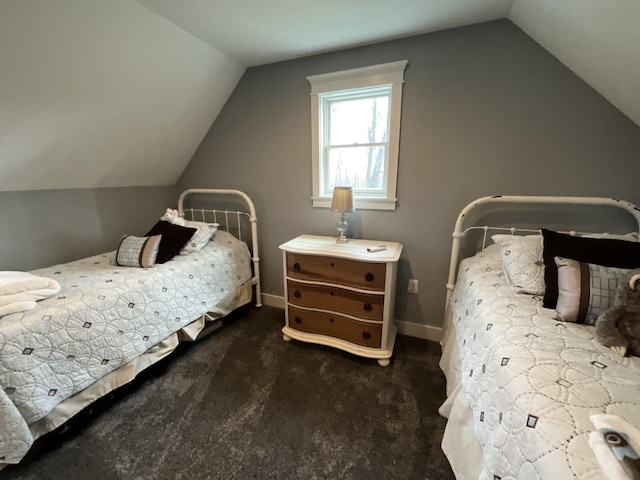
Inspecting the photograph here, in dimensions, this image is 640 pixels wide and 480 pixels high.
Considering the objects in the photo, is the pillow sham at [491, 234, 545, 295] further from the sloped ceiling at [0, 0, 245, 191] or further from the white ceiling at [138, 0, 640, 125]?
the sloped ceiling at [0, 0, 245, 191]

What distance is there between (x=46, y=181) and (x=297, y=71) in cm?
206

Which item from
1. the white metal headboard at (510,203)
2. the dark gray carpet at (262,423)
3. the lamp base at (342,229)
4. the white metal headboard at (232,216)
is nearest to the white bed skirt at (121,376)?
the dark gray carpet at (262,423)

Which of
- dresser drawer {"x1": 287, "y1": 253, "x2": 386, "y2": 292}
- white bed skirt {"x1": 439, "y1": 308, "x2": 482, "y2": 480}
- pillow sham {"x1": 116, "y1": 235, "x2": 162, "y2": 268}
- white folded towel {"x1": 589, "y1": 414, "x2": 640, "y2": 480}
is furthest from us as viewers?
pillow sham {"x1": 116, "y1": 235, "x2": 162, "y2": 268}

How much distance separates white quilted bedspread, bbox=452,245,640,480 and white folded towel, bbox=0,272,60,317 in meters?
2.02

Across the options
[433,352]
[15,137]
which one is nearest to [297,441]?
[433,352]

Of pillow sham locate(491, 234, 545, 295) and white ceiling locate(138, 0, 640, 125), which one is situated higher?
white ceiling locate(138, 0, 640, 125)

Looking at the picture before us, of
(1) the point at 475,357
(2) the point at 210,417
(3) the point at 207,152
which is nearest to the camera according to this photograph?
(1) the point at 475,357

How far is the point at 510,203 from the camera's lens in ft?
5.86

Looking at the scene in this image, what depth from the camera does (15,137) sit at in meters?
1.58

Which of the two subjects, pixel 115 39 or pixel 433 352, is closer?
pixel 115 39

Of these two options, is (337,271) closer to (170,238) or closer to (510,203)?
(510,203)

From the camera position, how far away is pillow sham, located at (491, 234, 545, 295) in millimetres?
1328

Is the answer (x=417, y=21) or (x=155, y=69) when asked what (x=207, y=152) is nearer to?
(x=155, y=69)

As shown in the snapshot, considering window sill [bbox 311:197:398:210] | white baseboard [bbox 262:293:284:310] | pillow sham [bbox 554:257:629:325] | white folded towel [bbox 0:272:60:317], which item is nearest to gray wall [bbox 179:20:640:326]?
window sill [bbox 311:197:398:210]
